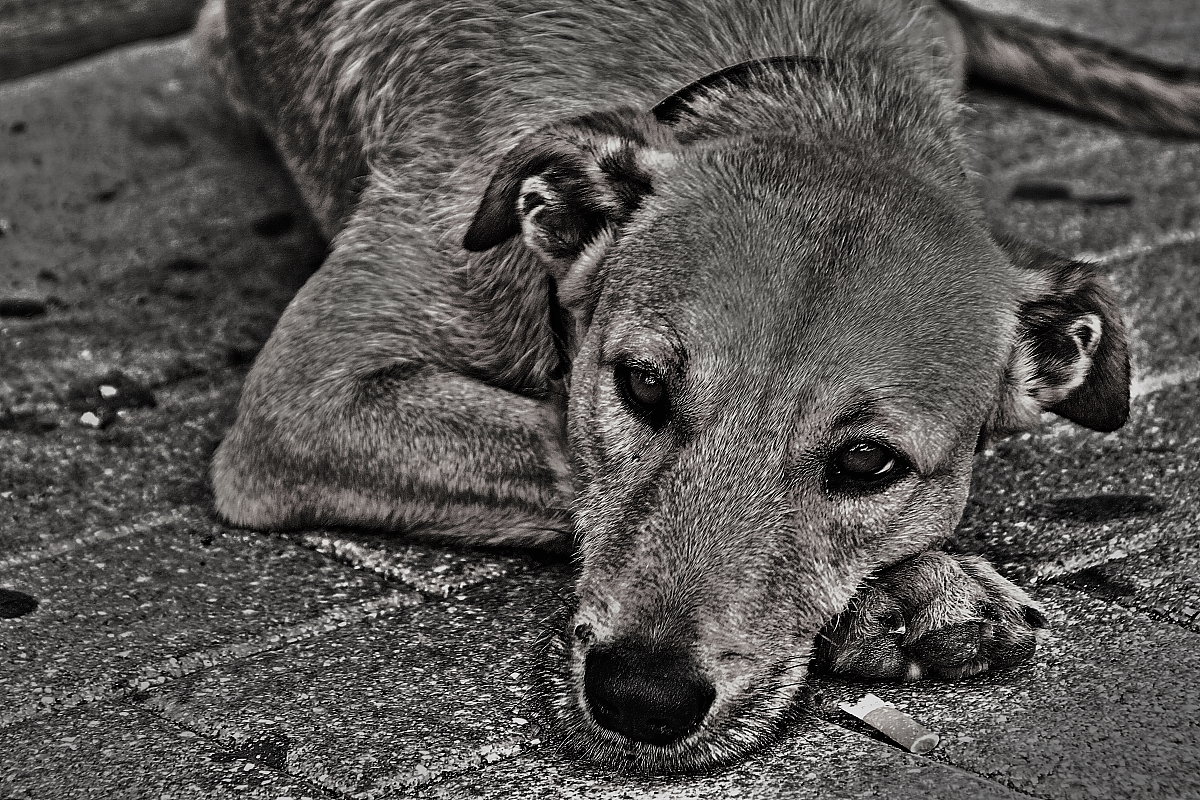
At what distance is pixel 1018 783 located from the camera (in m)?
2.83

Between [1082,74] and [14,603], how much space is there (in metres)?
5.06

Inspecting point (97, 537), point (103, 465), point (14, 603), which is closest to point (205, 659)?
point (14, 603)

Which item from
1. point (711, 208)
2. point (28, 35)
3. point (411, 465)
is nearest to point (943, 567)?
point (711, 208)

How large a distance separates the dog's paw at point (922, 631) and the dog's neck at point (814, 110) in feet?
3.33

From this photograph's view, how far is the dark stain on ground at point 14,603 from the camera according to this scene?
3361mm

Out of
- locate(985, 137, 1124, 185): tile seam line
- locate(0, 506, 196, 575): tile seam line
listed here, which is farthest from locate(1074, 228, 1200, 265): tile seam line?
locate(0, 506, 196, 575): tile seam line

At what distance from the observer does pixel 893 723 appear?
3.01 meters

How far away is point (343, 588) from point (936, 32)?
2538mm

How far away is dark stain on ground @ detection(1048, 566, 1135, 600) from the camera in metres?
3.48

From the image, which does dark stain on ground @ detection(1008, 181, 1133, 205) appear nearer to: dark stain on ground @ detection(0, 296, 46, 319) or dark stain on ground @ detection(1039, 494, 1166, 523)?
dark stain on ground @ detection(1039, 494, 1166, 523)

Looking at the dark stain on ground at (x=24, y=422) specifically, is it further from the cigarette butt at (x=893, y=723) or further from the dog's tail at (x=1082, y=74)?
the dog's tail at (x=1082, y=74)

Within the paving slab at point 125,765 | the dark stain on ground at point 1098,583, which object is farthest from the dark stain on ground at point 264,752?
the dark stain on ground at point 1098,583

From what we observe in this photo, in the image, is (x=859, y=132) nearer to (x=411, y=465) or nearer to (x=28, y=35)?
(x=411, y=465)

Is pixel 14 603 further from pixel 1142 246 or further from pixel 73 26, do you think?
pixel 1142 246
